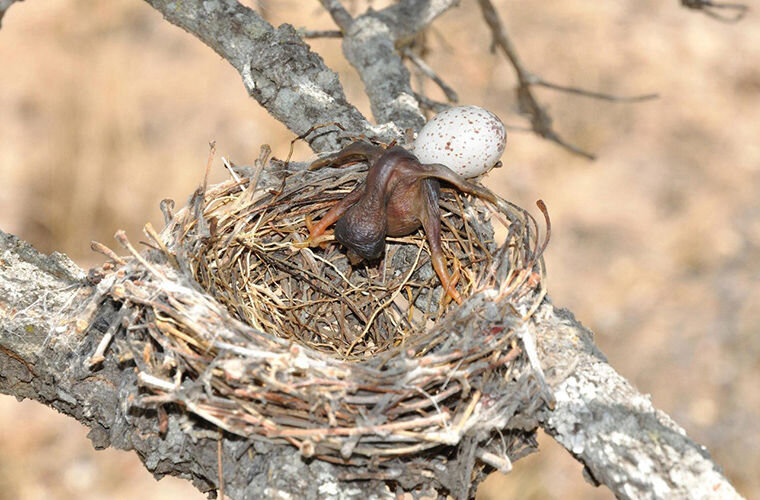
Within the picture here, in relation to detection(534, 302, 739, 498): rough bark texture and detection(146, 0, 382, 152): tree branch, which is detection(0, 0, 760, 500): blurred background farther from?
detection(534, 302, 739, 498): rough bark texture

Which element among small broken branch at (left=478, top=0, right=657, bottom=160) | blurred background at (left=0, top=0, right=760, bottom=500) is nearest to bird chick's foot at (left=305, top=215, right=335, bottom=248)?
small broken branch at (left=478, top=0, right=657, bottom=160)

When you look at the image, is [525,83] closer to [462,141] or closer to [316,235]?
[462,141]

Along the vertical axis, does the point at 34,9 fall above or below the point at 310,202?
below

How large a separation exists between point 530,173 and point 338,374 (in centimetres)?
464

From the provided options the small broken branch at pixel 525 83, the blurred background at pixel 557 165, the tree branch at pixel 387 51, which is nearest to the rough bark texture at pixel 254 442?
the tree branch at pixel 387 51

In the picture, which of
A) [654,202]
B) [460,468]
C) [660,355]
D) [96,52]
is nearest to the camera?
[460,468]

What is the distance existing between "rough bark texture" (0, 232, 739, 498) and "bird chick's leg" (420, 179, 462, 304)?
304 mm

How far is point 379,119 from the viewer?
2115mm

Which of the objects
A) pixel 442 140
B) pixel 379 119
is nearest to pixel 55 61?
pixel 379 119

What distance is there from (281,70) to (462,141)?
0.52 m

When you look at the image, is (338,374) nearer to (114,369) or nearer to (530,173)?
(114,369)

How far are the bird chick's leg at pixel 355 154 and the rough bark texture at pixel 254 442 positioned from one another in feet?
1.94

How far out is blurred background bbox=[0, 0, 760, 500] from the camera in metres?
4.18

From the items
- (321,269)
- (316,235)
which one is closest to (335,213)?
(316,235)
